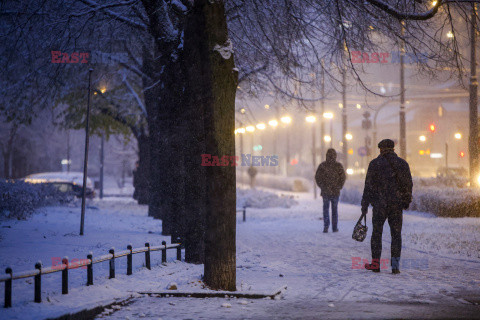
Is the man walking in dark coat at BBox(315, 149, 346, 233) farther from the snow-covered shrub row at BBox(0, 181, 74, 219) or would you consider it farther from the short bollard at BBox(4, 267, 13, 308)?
the short bollard at BBox(4, 267, 13, 308)

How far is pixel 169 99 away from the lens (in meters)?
10.9

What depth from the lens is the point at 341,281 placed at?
7.55m

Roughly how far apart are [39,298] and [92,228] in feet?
26.4

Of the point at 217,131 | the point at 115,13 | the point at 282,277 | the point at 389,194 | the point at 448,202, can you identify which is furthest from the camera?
the point at 448,202

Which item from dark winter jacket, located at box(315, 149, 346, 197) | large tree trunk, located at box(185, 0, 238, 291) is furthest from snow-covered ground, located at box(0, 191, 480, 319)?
dark winter jacket, located at box(315, 149, 346, 197)

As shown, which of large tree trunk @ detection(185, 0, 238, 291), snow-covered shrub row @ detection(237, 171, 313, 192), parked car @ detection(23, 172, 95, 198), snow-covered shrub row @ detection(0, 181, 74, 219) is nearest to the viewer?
large tree trunk @ detection(185, 0, 238, 291)

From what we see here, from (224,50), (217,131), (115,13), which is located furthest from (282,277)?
(115,13)

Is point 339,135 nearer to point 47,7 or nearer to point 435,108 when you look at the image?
point 435,108

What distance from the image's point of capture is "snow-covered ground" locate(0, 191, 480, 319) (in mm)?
5633

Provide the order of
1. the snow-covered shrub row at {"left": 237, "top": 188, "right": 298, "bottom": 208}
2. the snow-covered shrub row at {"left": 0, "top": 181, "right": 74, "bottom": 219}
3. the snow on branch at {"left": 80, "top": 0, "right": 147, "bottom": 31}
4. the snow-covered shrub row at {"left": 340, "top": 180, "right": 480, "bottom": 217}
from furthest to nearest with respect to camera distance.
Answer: the snow-covered shrub row at {"left": 237, "top": 188, "right": 298, "bottom": 208} < the snow-covered shrub row at {"left": 340, "top": 180, "right": 480, "bottom": 217} < the snow-covered shrub row at {"left": 0, "top": 181, "right": 74, "bottom": 219} < the snow on branch at {"left": 80, "top": 0, "right": 147, "bottom": 31}

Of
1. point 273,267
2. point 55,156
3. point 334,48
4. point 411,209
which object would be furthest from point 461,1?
point 55,156

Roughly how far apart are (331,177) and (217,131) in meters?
7.46

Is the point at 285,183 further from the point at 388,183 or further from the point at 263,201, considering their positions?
the point at 388,183

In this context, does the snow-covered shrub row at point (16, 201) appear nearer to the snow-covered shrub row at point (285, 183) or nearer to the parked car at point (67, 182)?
the parked car at point (67, 182)
